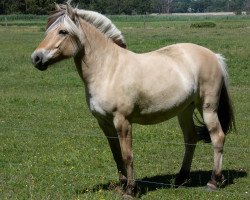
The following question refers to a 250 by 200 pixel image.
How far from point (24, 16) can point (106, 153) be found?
7948cm

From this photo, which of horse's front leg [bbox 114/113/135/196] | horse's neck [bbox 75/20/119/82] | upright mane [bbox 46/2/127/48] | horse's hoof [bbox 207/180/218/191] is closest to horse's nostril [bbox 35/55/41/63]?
upright mane [bbox 46/2/127/48]

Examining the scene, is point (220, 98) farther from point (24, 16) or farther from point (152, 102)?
point (24, 16)

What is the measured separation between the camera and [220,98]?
8.74m

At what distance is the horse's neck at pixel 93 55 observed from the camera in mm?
7680

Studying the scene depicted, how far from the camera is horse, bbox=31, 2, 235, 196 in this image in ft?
24.5

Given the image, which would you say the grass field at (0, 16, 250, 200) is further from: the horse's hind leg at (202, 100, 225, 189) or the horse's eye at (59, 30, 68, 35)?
the horse's eye at (59, 30, 68, 35)

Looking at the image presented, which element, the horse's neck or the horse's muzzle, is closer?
the horse's muzzle

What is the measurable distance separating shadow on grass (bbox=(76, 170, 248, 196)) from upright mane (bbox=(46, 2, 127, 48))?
1989 mm

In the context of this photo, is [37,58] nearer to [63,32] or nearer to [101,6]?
[63,32]

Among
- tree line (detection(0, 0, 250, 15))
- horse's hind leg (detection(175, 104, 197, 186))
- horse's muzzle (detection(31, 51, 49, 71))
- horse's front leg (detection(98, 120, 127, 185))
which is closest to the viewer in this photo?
horse's muzzle (detection(31, 51, 49, 71))

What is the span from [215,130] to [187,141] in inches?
24.6

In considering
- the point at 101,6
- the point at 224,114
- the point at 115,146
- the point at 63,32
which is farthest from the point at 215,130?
the point at 101,6

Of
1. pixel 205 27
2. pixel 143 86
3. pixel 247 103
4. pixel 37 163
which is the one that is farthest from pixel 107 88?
pixel 205 27

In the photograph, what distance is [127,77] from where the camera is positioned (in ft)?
24.8
